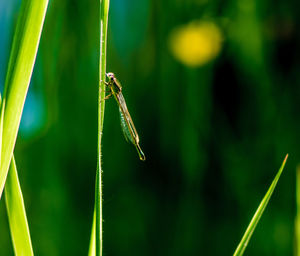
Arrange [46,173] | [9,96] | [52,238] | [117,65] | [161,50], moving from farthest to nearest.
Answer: [117,65], [161,50], [46,173], [52,238], [9,96]

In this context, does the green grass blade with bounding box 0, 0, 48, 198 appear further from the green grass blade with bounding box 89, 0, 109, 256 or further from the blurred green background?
the blurred green background

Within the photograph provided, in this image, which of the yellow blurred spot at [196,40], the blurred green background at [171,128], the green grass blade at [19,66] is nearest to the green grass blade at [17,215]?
the green grass blade at [19,66]

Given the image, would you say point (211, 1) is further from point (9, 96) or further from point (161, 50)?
point (9, 96)

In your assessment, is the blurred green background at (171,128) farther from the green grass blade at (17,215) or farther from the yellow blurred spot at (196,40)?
the green grass blade at (17,215)

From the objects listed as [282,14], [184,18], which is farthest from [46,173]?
[282,14]

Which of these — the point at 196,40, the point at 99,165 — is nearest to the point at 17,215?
the point at 99,165

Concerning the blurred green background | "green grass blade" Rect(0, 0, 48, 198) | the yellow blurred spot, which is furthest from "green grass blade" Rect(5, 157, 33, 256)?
the yellow blurred spot

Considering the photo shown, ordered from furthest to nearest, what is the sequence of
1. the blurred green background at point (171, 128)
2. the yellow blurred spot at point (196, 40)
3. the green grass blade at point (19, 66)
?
the yellow blurred spot at point (196, 40)
the blurred green background at point (171, 128)
the green grass blade at point (19, 66)

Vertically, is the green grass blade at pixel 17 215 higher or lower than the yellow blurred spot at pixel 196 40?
lower
